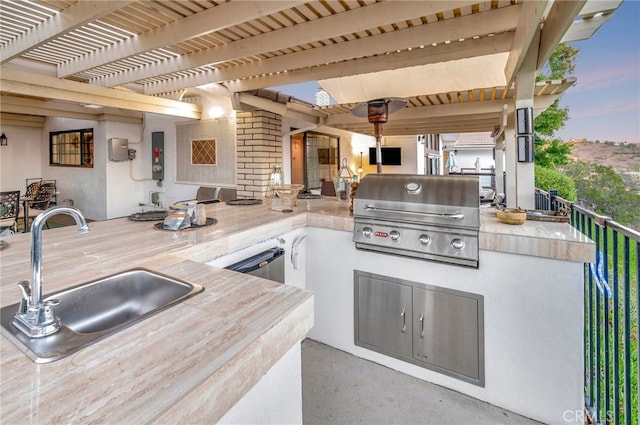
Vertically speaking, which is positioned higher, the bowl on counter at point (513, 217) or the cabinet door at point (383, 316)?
the bowl on counter at point (513, 217)

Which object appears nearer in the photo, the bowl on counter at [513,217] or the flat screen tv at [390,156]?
the bowl on counter at [513,217]

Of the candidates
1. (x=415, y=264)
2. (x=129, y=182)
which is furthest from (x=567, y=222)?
(x=129, y=182)

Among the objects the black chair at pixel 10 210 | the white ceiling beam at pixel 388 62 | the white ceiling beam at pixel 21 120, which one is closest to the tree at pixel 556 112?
the white ceiling beam at pixel 388 62

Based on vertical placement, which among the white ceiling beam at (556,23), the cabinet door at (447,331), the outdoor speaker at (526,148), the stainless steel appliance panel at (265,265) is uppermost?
the white ceiling beam at (556,23)

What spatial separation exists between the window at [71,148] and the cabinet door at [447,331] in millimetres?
8383

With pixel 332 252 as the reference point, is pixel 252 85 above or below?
above

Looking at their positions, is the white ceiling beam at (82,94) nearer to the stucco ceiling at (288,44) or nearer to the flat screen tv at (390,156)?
the stucco ceiling at (288,44)

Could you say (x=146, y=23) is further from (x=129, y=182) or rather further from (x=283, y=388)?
(x=129, y=182)

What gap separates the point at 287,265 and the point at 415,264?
95 cm

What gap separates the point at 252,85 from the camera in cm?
449

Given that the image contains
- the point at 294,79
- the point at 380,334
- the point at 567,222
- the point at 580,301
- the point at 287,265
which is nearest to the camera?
the point at 580,301

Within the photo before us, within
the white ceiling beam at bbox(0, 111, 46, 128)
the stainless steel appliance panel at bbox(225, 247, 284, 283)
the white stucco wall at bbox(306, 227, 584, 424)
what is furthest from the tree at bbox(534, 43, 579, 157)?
the white ceiling beam at bbox(0, 111, 46, 128)

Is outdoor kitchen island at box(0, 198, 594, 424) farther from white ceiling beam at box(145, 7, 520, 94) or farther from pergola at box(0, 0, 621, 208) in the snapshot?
white ceiling beam at box(145, 7, 520, 94)

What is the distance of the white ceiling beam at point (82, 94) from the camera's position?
13.3 feet
